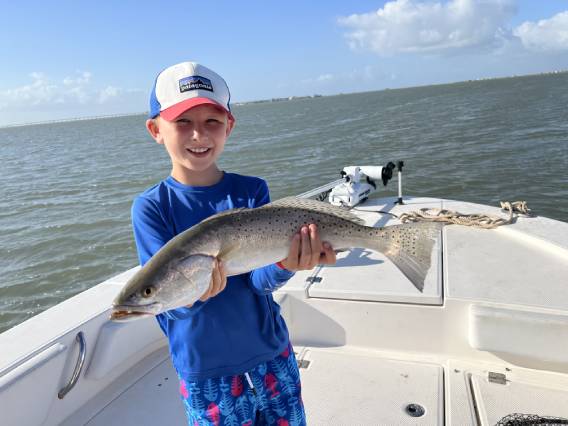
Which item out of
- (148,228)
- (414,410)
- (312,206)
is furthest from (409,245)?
(414,410)

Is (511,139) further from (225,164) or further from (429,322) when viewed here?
(429,322)

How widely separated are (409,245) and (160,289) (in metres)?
1.57

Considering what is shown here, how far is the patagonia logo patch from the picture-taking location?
242cm

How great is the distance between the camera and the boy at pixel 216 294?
7.94ft

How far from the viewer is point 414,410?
3.71 metres

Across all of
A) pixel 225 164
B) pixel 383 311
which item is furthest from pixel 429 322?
pixel 225 164

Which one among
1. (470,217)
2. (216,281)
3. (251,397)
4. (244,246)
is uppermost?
(244,246)

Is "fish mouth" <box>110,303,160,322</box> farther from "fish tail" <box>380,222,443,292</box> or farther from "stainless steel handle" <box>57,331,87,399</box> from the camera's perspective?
"stainless steel handle" <box>57,331,87,399</box>

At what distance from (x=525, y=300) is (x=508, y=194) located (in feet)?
44.5

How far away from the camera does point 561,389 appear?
12.5ft

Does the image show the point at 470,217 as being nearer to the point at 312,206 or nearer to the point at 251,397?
the point at 312,206

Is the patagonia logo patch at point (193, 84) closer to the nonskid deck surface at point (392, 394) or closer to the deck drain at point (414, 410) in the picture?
the nonskid deck surface at point (392, 394)

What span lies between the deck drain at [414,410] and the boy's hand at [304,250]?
7.01ft

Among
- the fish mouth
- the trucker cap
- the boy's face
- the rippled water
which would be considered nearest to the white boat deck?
the fish mouth
